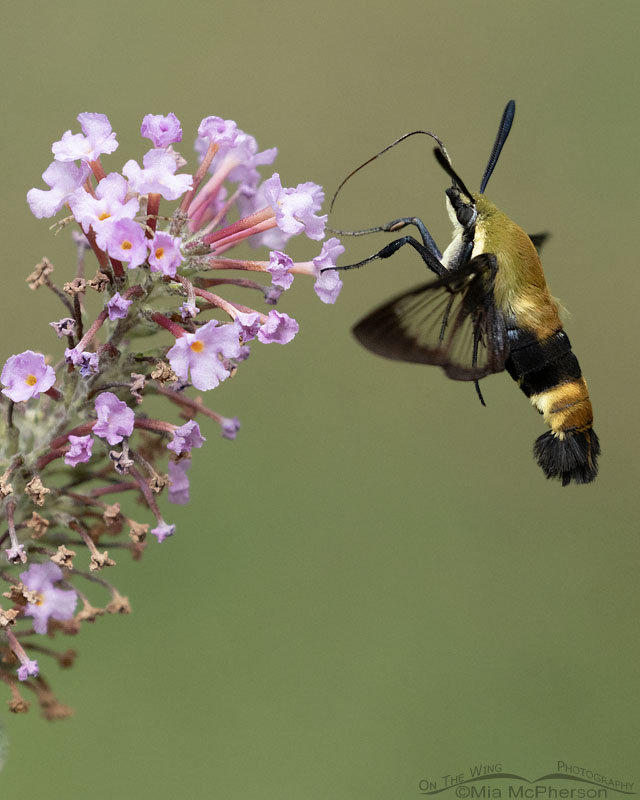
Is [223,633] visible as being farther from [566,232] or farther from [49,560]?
[566,232]

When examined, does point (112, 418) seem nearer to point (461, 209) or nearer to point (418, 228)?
point (418, 228)

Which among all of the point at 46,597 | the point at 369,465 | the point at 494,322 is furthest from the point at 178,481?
the point at 369,465

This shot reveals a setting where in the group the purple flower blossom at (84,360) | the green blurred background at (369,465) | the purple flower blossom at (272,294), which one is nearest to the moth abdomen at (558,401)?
the purple flower blossom at (272,294)

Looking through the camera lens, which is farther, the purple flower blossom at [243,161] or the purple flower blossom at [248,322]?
the purple flower blossom at [243,161]

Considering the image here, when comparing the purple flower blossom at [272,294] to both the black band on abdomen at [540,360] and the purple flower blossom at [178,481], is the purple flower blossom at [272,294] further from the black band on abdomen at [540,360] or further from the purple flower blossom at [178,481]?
the black band on abdomen at [540,360]

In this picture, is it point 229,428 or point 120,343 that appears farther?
point 229,428

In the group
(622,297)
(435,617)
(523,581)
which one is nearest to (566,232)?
(622,297)
